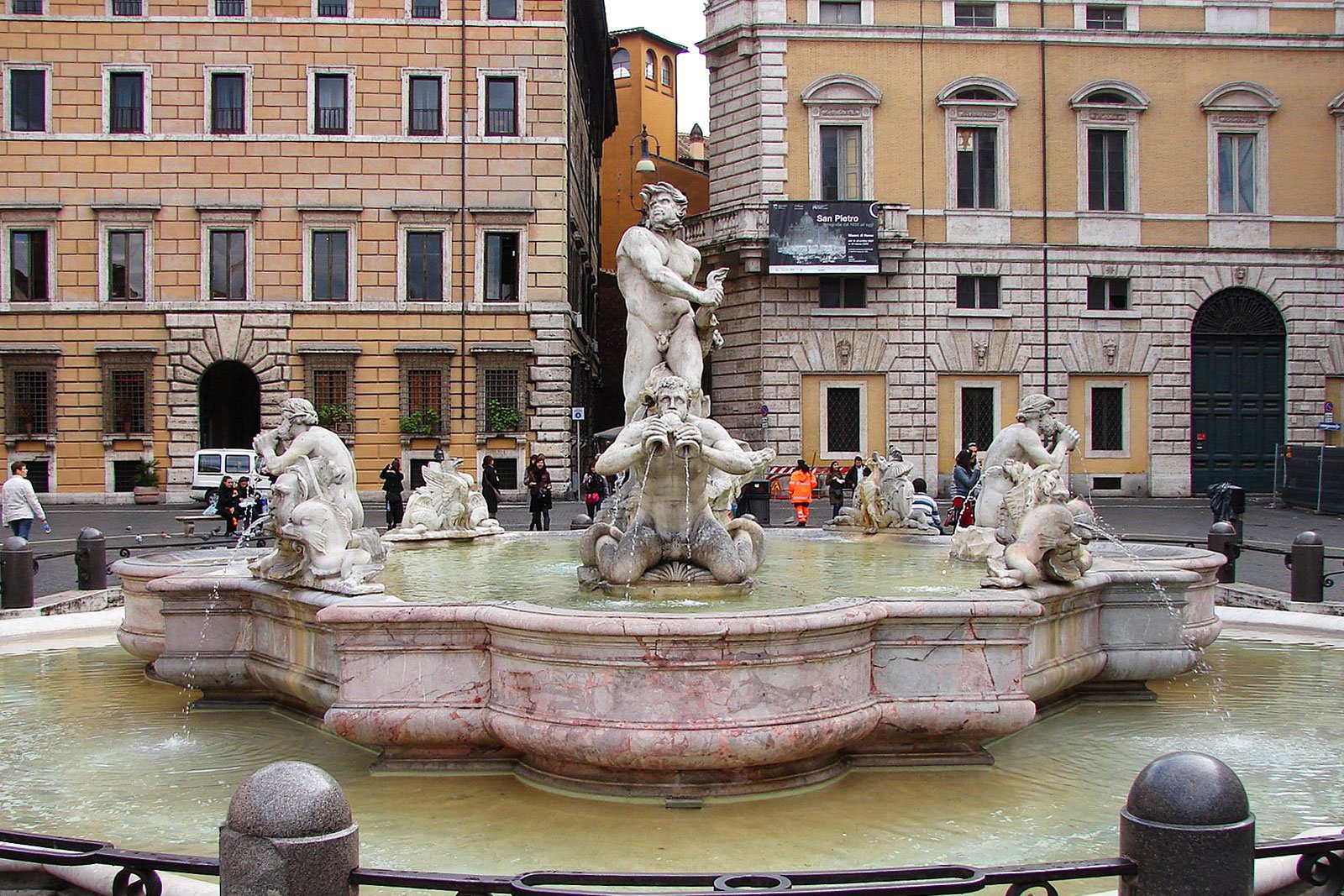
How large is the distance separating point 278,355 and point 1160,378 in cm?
2222

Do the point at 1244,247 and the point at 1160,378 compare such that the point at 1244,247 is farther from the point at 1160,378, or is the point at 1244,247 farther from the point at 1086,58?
the point at 1086,58

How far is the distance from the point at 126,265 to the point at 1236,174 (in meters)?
28.2

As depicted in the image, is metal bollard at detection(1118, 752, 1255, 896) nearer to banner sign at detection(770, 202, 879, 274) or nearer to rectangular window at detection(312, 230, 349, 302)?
banner sign at detection(770, 202, 879, 274)

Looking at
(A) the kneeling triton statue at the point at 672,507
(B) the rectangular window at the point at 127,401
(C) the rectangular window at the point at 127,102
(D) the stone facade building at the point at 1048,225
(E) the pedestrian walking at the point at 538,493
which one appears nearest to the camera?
(A) the kneeling triton statue at the point at 672,507

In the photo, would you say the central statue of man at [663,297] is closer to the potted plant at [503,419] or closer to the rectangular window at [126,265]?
the potted plant at [503,419]

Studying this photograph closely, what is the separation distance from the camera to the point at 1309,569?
11.2m

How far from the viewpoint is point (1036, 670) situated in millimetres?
6562

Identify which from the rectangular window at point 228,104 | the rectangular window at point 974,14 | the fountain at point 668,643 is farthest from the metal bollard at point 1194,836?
the rectangular window at point 228,104

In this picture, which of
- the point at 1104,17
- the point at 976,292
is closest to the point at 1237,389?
the point at 976,292

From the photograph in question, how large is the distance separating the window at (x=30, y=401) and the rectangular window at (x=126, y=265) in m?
2.62

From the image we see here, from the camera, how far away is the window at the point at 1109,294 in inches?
1259

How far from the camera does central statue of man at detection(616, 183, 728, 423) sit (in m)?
10.2

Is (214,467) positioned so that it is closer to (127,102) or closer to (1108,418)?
(127,102)

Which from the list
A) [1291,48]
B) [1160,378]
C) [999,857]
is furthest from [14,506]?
[1291,48]
